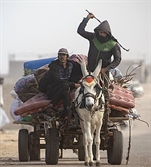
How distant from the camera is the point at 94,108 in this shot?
16422mm

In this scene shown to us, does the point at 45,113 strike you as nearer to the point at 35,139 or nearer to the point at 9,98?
the point at 35,139

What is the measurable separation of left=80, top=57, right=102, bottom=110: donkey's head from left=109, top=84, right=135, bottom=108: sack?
95 cm

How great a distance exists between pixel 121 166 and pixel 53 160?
4.79ft

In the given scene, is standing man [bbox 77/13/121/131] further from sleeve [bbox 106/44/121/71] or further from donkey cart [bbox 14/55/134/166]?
donkey cart [bbox 14/55/134/166]

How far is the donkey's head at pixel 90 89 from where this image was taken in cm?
1612

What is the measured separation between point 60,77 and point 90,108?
167 cm

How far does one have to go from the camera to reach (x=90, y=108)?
16.1m

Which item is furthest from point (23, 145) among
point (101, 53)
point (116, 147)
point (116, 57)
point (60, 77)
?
point (116, 57)

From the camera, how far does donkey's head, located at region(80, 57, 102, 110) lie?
52.9 feet

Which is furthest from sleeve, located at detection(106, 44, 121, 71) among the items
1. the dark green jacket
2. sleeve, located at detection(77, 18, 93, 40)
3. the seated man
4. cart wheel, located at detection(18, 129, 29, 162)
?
cart wheel, located at detection(18, 129, 29, 162)

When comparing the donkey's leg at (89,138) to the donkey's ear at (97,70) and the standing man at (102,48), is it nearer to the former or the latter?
the donkey's ear at (97,70)

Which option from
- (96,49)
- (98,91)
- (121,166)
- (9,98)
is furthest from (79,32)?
(9,98)

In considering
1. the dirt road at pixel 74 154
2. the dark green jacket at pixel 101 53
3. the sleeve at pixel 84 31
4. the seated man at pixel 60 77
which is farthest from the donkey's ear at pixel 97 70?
the dirt road at pixel 74 154

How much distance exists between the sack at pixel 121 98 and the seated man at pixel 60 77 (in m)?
0.78
